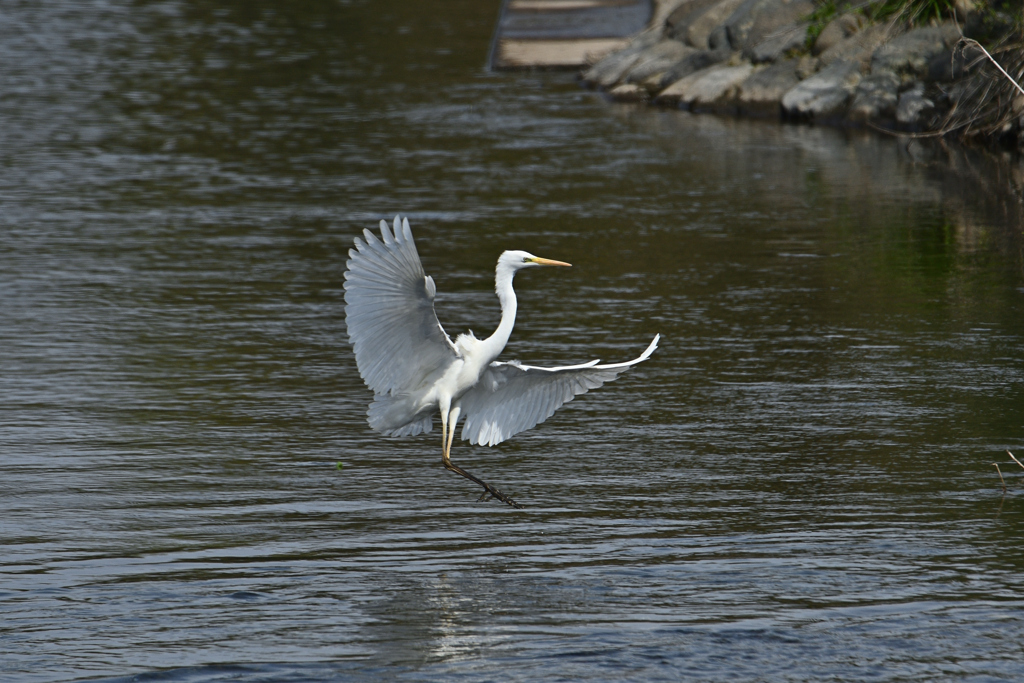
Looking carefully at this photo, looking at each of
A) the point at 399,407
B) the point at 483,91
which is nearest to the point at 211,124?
the point at 483,91

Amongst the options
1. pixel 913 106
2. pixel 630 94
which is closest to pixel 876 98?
pixel 913 106

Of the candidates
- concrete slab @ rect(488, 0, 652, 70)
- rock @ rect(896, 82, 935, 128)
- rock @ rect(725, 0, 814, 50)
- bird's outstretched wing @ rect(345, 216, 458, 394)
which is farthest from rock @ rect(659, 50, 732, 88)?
bird's outstretched wing @ rect(345, 216, 458, 394)

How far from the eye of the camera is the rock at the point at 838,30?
63.4 ft

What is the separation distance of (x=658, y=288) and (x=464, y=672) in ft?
20.7

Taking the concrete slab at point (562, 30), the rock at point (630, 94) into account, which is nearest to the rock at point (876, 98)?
the rock at point (630, 94)

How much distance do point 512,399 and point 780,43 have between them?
541 inches

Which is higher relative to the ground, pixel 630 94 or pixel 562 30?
pixel 562 30

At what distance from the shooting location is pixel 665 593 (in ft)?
19.2

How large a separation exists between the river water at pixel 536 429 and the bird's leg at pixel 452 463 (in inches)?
5.1

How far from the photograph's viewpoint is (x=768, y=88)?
1962cm

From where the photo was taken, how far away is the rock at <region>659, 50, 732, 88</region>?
2089cm

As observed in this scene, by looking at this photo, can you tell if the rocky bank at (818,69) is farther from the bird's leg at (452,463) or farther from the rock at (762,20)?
the bird's leg at (452,463)

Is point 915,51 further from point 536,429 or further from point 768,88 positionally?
point 536,429

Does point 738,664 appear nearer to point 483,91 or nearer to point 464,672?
point 464,672
